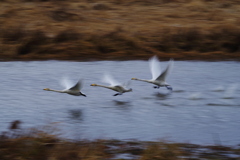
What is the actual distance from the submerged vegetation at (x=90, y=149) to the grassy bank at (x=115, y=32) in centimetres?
1033

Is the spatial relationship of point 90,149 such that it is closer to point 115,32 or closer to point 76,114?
point 76,114

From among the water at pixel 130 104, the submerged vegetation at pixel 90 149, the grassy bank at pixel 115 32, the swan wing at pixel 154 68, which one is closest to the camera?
the submerged vegetation at pixel 90 149

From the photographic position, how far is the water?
11.4 m

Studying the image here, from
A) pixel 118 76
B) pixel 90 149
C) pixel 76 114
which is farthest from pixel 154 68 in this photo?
pixel 90 149

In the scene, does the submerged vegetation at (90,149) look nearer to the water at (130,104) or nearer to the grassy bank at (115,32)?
the water at (130,104)

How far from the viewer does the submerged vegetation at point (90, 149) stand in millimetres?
8875

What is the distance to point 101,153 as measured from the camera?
9.27 m

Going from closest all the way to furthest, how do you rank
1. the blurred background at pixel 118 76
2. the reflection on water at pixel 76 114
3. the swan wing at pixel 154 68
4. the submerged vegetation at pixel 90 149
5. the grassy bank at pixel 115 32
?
the submerged vegetation at pixel 90 149 < the blurred background at pixel 118 76 < the reflection on water at pixel 76 114 < the swan wing at pixel 154 68 < the grassy bank at pixel 115 32

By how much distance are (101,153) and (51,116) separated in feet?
12.2

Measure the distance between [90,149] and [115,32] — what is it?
40.6 feet

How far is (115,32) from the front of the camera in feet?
69.7

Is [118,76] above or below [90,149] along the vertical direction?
below

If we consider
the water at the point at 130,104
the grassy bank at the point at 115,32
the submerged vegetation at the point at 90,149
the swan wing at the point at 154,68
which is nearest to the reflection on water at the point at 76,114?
the water at the point at 130,104

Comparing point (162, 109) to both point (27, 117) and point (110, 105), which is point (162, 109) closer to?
point (110, 105)
